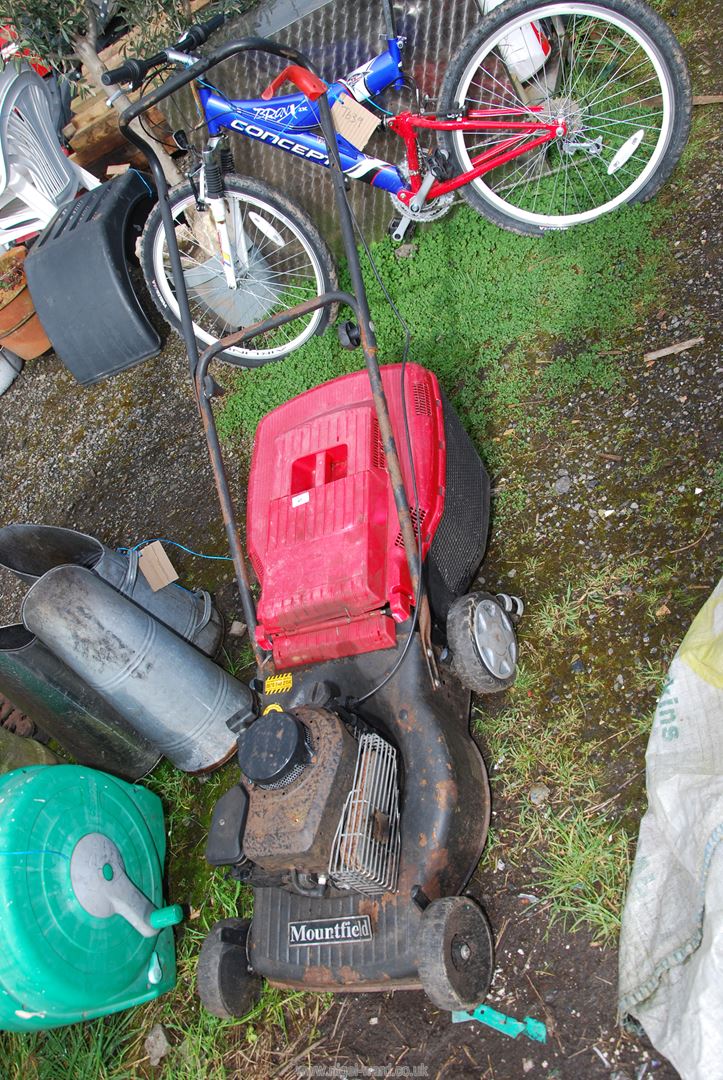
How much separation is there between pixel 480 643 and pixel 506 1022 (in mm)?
990

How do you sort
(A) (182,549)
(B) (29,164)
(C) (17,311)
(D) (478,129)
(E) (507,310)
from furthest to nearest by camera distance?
(C) (17,311)
(B) (29,164)
(A) (182,549)
(E) (507,310)
(D) (478,129)

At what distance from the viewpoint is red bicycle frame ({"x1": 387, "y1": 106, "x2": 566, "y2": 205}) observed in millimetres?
3002

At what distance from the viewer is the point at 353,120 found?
10.4 ft

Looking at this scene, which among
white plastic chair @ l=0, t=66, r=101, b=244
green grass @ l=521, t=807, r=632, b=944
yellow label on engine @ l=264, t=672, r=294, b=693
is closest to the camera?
green grass @ l=521, t=807, r=632, b=944

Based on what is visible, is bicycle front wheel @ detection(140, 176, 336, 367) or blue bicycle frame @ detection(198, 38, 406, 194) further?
bicycle front wheel @ detection(140, 176, 336, 367)

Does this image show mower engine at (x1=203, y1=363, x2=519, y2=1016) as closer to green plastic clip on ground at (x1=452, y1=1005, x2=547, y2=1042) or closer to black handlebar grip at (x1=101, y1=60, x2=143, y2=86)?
green plastic clip on ground at (x1=452, y1=1005, x2=547, y2=1042)

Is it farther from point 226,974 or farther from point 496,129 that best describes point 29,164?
point 226,974

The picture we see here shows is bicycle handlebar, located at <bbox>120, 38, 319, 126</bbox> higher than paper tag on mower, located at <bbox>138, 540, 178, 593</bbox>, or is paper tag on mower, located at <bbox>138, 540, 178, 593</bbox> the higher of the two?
bicycle handlebar, located at <bbox>120, 38, 319, 126</bbox>

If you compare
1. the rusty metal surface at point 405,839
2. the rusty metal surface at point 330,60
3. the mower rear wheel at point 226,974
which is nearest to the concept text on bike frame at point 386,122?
the rusty metal surface at point 330,60

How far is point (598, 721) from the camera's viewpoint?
2.35 meters

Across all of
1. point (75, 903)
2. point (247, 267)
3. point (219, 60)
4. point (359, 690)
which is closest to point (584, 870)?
point (359, 690)

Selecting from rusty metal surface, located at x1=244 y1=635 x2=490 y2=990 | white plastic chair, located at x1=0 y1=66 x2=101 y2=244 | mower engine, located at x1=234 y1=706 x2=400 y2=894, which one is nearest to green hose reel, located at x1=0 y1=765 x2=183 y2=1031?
rusty metal surface, located at x1=244 y1=635 x2=490 y2=990

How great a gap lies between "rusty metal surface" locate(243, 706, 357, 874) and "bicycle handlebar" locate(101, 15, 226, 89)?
2394 mm

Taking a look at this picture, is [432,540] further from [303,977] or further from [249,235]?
[249,235]
